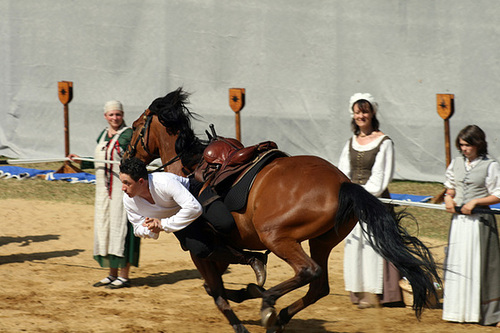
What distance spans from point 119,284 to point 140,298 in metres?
0.43

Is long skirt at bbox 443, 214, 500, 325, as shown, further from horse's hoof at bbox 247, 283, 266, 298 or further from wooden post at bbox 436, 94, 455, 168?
wooden post at bbox 436, 94, 455, 168

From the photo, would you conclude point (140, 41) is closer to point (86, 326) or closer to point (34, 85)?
point (34, 85)

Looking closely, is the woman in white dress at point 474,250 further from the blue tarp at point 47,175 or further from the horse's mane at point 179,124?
the blue tarp at point 47,175

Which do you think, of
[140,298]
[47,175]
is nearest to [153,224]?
[140,298]

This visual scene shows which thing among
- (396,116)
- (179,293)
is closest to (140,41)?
(396,116)

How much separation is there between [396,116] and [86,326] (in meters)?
8.25

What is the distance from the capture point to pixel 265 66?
13.1 m

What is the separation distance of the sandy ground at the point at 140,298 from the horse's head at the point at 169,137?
125cm

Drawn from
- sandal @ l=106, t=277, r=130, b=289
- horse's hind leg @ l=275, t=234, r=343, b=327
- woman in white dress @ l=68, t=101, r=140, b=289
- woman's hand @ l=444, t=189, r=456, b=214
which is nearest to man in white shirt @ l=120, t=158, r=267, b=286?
horse's hind leg @ l=275, t=234, r=343, b=327

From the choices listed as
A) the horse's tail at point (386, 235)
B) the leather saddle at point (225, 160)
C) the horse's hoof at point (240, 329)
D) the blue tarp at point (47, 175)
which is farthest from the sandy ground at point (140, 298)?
the blue tarp at point (47, 175)

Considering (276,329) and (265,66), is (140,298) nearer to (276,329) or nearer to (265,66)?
(276,329)

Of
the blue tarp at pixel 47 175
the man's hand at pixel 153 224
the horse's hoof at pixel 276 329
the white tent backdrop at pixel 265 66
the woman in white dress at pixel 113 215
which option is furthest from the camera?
the blue tarp at pixel 47 175

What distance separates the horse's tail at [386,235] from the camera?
15.1ft

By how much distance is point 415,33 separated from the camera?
12.2 metres
